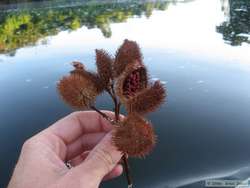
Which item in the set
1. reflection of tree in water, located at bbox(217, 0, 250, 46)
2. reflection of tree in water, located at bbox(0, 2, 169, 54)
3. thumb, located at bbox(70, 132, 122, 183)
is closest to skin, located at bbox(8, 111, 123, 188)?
thumb, located at bbox(70, 132, 122, 183)

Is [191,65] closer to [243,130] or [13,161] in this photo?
[243,130]

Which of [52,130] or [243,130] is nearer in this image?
[52,130]

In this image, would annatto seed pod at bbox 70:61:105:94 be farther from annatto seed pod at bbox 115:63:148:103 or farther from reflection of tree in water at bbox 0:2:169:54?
reflection of tree in water at bbox 0:2:169:54

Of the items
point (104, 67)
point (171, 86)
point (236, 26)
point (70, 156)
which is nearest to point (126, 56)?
point (104, 67)

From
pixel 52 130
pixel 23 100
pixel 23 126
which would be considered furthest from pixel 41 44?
pixel 52 130

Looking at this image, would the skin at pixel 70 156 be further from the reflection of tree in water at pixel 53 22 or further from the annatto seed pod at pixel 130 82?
the reflection of tree in water at pixel 53 22

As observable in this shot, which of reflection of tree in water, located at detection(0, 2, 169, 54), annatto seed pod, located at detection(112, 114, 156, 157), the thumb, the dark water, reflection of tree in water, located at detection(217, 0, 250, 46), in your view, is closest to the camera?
annatto seed pod, located at detection(112, 114, 156, 157)
